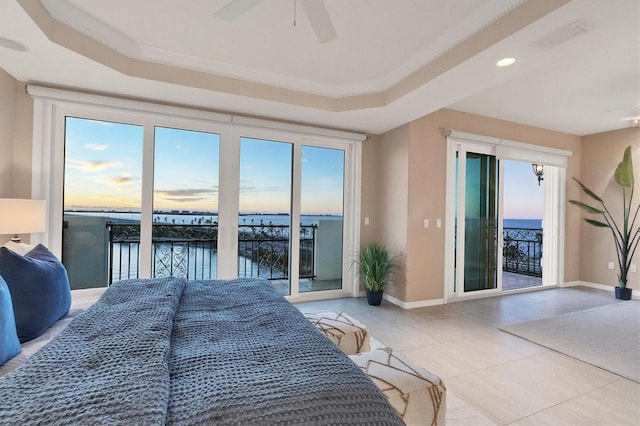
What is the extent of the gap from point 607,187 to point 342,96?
4867 millimetres

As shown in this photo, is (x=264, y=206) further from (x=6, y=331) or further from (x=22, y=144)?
(x=6, y=331)

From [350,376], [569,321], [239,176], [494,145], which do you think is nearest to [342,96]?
[239,176]

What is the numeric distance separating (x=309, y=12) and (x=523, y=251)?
6833 mm

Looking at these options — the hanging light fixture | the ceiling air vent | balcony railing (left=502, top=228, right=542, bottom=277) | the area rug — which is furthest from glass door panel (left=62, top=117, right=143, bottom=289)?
balcony railing (left=502, top=228, right=542, bottom=277)

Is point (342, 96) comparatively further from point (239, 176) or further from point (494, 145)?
point (494, 145)

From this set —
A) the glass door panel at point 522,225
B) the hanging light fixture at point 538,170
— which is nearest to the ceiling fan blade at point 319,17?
the glass door panel at point 522,225

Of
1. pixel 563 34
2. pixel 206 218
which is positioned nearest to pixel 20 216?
pixel 206 218

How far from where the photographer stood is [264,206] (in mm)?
3938

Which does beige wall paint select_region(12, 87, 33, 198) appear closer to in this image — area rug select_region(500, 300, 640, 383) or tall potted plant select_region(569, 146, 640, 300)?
area rug select_region(500, 300, 640, 383)

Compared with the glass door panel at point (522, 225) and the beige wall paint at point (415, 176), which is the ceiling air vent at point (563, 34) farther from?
the glass door panel at point (522, 225)

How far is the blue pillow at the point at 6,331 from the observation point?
1.15 meters

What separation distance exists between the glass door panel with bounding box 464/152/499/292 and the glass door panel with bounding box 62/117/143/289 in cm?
437

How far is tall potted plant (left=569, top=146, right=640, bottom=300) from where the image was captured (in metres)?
4.41

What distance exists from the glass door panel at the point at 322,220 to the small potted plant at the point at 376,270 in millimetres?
508
